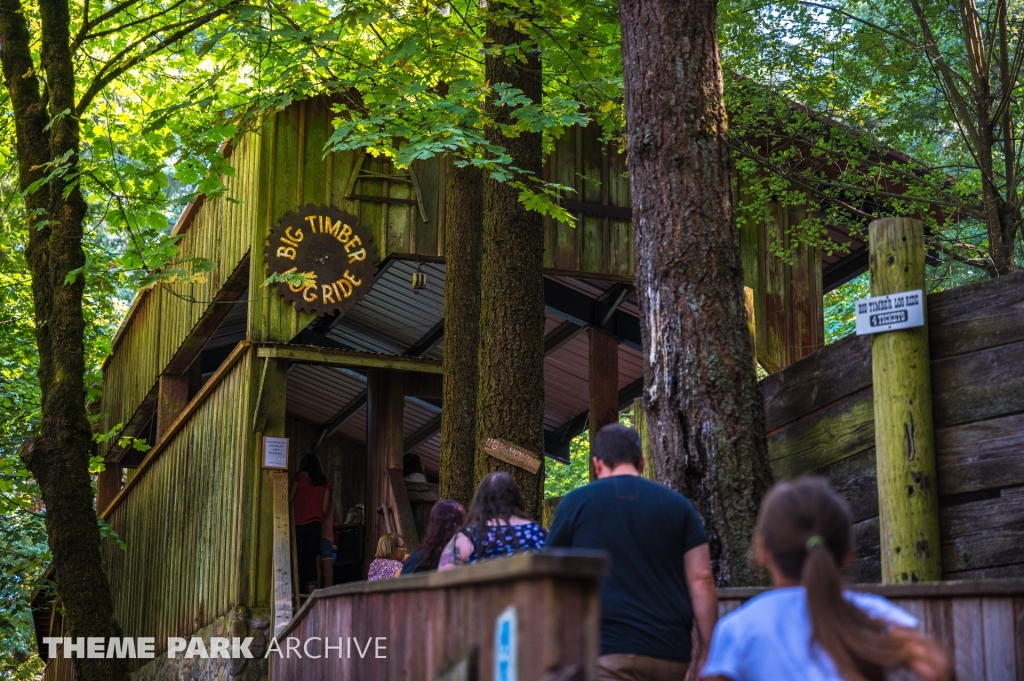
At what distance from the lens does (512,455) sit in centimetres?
892

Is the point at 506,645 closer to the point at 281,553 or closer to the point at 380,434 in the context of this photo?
the point at 281,553

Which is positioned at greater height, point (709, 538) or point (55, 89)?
point (55, 89)

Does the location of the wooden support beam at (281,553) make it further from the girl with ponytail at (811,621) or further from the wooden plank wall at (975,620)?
the girl with ponytail at (811,621)

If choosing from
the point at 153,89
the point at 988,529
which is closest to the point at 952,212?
the point at 988,529

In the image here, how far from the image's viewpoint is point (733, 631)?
10.3ft

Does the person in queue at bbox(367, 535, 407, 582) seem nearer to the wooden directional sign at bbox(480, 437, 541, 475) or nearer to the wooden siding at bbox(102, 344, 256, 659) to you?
the wooden siding at bbox(102, 344, 256, 659)

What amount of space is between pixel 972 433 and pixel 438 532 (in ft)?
10.9

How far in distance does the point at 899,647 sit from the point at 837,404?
384cm

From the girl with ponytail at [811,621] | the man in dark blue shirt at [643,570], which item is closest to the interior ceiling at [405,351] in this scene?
the man in dark blue shirt at [643,570]

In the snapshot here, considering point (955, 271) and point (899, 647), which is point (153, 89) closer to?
point (955, 271)

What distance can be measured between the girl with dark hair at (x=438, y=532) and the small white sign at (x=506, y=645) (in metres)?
4.04

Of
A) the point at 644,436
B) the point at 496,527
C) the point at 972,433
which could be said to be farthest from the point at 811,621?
the point at 644,436

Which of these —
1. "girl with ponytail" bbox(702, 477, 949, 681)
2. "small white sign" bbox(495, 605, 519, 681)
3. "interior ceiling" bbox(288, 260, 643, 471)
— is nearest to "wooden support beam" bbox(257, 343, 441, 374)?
"interior ceiling" bbox(288, 260, 643, 471)

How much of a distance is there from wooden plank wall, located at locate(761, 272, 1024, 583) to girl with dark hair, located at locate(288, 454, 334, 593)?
8934 millimetres
